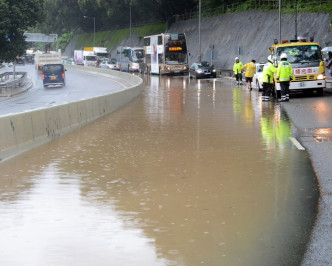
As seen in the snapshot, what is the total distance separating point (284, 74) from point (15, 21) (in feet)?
108

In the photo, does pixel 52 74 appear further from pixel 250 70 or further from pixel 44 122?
pixel 44 122

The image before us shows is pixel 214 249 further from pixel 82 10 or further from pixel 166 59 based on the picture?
pixel 82 10

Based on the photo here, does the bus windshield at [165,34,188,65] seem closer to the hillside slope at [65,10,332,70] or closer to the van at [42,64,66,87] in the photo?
the hillside slope at [65,10,332,70]

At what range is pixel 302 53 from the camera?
103 ft

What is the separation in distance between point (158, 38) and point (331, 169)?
57.3 metres

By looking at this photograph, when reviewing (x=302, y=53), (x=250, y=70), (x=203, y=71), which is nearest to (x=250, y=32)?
(x=203, y=71)

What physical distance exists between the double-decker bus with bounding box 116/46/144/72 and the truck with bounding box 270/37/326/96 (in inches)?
2025

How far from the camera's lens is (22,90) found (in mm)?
54656

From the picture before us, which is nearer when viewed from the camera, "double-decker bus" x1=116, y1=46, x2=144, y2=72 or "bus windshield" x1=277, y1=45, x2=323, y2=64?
"bus windshield" x1=277, y1=45, x2=323, y2=64

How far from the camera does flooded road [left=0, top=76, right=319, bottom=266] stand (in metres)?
6.73

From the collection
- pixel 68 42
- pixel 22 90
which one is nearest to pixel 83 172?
pixel 22 90

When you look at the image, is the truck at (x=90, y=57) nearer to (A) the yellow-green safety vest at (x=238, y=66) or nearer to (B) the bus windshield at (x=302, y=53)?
(A) the yellow-green safety vest at (x=238, y=66)

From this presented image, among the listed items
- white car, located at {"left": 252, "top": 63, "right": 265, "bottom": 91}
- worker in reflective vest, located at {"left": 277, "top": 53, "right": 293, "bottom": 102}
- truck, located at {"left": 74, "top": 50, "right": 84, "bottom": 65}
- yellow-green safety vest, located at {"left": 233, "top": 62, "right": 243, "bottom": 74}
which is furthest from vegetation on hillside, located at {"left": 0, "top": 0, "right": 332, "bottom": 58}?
worker in reflective vest, located at {"left": 277, "top": 53, "right": 293, "bottom": 102}

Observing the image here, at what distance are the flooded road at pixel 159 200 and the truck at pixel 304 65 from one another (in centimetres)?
1379
